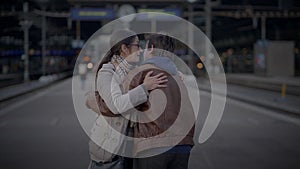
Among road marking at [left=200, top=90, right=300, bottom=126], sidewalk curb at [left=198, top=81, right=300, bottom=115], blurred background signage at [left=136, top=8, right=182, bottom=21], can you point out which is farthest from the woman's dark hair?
blurred background signage at [left=136, top=8, right=182, bottom=21]

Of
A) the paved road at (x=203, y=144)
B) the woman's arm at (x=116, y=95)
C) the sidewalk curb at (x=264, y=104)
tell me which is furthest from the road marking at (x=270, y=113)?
the woman's arm at (x=116, y=95)

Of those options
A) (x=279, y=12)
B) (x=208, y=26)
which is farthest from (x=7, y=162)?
(x=279, y=12)

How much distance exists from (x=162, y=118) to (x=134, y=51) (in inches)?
23.9

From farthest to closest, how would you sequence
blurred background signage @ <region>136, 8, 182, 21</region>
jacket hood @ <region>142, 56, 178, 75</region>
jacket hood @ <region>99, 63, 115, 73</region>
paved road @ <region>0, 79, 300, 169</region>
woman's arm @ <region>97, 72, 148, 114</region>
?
blurred background signage @ <region>136, 8, 182, 21</region> < paved road @ <region>0, 79, 300, 169</region> < jacket hood @ <region>99, 63, 115, 73</region> < jacket hood @ <region>142, 56, 178, 75</region> < woman's arm @ <region>97, 72, 148, 114</region>

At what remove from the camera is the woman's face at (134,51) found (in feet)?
12.6

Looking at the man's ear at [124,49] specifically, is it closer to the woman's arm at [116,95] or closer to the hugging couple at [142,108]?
the hugging couple at [142,108]

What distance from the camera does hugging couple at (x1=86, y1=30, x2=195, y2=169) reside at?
3537 millimetres

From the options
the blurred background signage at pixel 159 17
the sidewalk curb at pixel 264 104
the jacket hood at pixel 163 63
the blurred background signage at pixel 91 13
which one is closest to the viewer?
the jacket hood at pixel 163 63

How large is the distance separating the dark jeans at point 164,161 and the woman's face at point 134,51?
0.74 metres

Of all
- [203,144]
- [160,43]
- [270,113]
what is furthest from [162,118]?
[270,113]

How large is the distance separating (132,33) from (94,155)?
0.98m

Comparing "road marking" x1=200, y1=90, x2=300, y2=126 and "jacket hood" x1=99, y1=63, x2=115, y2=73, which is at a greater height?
"jacket hood" x1=99, y1=63, x2=115, y2=73

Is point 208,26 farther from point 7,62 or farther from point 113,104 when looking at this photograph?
point 7,62

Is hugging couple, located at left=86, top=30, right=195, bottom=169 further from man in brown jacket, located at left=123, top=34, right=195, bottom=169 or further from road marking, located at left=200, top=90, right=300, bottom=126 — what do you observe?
road marking, located at left=200, top=90, right=300, bottom=126
